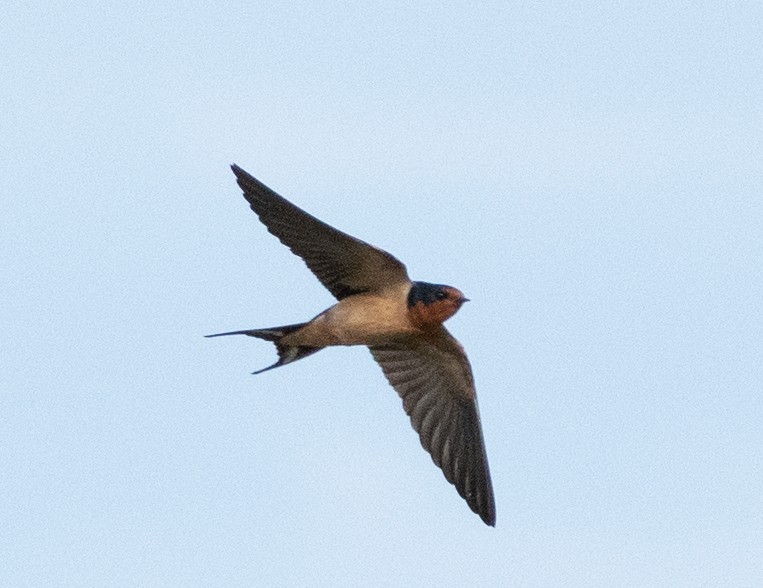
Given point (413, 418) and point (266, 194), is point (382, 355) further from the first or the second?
point (266, 194)

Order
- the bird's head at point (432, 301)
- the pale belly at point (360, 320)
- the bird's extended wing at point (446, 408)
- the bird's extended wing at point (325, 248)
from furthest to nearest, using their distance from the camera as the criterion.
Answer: the bird's extended wing at point (446, 408), the pale belly at point (360, 320), the bird's head at point (432, 301), the bird's extended wing at point (325, 248)

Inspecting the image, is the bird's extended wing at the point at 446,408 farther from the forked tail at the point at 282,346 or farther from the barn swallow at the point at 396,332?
the forked tail at the point at 282,346

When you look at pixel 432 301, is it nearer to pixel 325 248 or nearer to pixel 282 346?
pixel 325 248

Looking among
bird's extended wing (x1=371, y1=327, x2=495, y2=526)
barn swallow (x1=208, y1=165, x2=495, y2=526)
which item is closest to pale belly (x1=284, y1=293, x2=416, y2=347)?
barn swallow (x1=208, y1=165, x2=495, y2=526)

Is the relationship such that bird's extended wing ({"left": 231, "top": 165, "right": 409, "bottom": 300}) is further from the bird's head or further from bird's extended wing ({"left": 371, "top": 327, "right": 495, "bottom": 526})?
bird's extended wing ({"left": 371, "top": 327, "right": 495, "bottom": 526})

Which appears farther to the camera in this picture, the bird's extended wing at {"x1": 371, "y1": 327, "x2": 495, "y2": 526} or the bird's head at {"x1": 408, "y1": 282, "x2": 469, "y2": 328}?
the bird's extended wing at {"x1": 371, "y1": 327, "x2": 495, "y2": 526}

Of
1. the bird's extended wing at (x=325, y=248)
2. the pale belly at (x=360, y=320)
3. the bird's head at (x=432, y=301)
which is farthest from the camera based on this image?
the pale belly at (x=360, y=320)

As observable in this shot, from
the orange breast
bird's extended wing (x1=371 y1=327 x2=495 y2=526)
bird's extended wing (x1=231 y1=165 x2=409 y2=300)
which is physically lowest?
bird's extended wing (x1=371 y1=327 x2=495 y2=526)

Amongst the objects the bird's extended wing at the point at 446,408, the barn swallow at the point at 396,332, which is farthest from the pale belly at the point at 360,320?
the bird's extended wing at the point at 446,408
